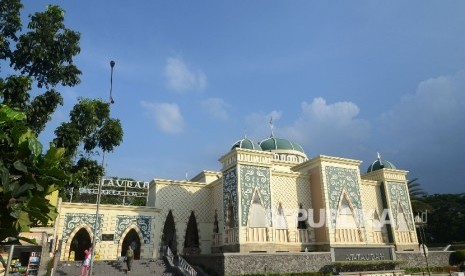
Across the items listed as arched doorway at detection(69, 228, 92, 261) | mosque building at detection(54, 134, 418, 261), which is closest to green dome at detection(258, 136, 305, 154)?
mosque building at detection(54, 134, 418, 261)

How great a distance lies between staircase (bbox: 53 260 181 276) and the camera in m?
16.5

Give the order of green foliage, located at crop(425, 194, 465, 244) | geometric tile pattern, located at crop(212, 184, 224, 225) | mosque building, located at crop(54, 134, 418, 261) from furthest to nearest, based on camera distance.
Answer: green foliage, located at crop(425, 194, 465, 244), geometric tile pattern, located at crop(212, 184, 224, 225), mosque building, located at crop(54, 134, 418, 261)

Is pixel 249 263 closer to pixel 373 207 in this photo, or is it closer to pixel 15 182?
pixel 373 207

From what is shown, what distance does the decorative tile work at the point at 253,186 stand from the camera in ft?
64.2

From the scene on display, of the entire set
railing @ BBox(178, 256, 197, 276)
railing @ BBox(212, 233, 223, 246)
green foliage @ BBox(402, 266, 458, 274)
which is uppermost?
railing @ BBox(212, 233, 223, 246)

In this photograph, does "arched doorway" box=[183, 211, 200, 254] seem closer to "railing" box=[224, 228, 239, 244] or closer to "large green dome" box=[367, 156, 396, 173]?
"railing" box=[224, 228, 239, 244]

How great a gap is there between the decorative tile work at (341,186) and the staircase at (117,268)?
10.6 m

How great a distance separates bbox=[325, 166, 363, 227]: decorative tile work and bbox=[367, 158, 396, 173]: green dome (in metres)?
3.92

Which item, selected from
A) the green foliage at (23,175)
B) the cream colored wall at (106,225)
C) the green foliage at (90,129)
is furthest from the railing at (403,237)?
the green foliage at (23,175)

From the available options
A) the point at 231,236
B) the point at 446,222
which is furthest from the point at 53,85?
the point at 446,222

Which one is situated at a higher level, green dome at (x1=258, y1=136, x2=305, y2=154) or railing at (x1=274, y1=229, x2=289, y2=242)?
green dome at (x1=258, y1=136, x2=305, y2=154)

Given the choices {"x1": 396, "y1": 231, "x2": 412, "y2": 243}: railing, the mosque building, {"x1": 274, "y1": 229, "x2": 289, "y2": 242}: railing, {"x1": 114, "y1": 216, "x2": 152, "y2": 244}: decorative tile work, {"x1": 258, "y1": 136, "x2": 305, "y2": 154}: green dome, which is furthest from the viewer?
{"x1": 258, "y1": 136, "x2": 305, "y2": 154}: green dome

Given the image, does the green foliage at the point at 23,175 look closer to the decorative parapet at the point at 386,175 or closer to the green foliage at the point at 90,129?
the green foliage at the point at 90,129

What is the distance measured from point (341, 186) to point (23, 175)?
68.6 feet
